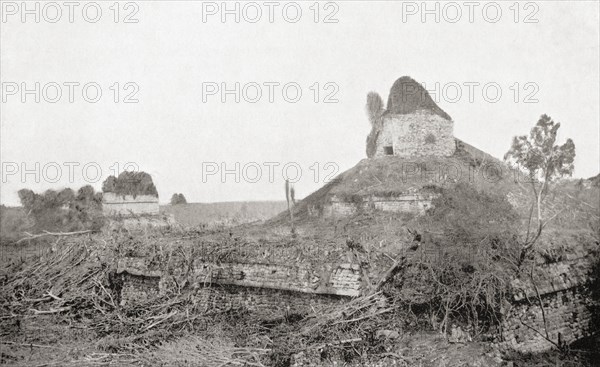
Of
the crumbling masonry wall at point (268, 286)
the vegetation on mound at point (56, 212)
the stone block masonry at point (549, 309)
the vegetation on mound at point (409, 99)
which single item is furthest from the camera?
the vegetation on mound at point (56, 212)

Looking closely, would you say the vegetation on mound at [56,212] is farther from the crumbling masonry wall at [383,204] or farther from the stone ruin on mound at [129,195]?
the crumbling masonry wall at [383,204]

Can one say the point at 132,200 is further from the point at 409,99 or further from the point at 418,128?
the point at 418,128

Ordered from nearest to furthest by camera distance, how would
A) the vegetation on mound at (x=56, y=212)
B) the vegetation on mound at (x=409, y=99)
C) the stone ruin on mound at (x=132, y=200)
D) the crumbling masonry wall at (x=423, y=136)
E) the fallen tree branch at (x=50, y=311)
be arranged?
the fallen tree branch at (x=50, y=311)
the crumbling masonry wall at (x=423, y=136)
the vegetation on mound at (x=409, y=99)
the vegetation on mound at (x=56, y=212)
the stone ruin on mound at (x=132, y=200)

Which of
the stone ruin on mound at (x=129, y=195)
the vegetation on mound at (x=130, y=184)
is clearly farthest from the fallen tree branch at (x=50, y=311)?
the vegetation on mound at (x=130, y=184)

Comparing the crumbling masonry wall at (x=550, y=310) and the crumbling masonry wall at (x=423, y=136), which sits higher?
the crumbling masonry wall at (x=423, y=136)

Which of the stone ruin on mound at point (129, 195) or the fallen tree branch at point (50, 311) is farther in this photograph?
the stone ruin on mound at point (129, 195)

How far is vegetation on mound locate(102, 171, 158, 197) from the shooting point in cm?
2866

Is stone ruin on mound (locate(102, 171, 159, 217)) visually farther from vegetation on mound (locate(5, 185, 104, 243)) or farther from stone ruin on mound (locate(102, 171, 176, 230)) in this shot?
vegetation on mound (locate(5, 185, 104, 243))

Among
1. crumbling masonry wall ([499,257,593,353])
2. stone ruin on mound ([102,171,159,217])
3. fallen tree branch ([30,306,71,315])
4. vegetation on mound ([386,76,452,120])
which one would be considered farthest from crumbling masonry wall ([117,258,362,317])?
stone ruin on mound ([102,171,159,217])

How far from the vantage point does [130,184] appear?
29062mm

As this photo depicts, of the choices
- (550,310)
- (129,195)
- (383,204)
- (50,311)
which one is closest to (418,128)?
(383,204)

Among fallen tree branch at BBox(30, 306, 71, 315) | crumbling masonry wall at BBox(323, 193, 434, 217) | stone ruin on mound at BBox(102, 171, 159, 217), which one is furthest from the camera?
stone ruin on mound at BBox(102, 171, 159, 217)

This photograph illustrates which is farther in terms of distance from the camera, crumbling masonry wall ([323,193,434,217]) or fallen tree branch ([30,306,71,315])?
crumbling masonry wall ([323,193,434,217])

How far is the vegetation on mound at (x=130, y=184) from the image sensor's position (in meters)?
28.7
